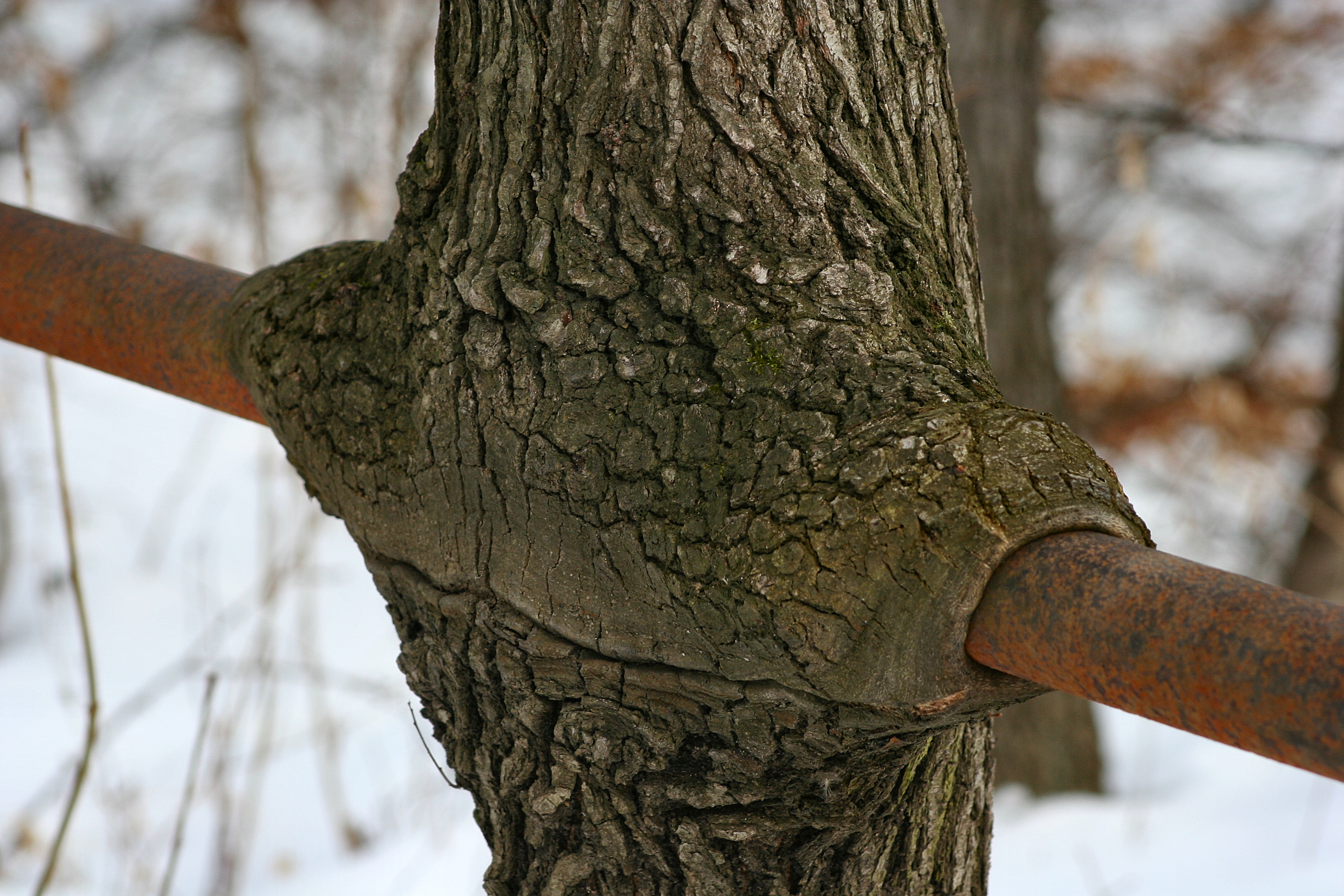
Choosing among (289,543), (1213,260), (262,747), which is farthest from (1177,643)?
(1213,260)

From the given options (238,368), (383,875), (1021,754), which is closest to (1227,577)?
(238,368)

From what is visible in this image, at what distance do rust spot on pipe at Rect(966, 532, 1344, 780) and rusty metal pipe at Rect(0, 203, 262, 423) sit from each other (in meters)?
0.70

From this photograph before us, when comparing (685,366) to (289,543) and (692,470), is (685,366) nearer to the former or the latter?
(692,470)

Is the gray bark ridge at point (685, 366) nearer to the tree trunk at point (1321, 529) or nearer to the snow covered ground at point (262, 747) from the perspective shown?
the snow covered ground at point (262, 747)

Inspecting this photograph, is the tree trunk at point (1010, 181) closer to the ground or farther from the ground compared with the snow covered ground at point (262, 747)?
farther from the ground

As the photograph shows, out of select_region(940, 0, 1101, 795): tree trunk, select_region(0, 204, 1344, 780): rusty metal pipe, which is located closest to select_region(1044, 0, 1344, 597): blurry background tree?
select_region(940, 0, 1101, 795): tree trunk

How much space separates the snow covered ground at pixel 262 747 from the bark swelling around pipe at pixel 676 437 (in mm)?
1094

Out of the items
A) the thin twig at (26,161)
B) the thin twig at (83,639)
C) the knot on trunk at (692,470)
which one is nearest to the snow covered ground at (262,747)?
the thin twig at (83,639)

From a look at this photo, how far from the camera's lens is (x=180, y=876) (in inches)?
103

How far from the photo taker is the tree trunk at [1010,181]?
2.77 metres

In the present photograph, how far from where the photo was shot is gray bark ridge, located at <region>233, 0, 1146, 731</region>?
0.67 meters

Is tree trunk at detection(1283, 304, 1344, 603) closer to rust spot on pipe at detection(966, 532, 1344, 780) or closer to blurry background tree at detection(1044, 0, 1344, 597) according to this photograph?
blurry background tree at detection(1044, 0, 1344, 597)

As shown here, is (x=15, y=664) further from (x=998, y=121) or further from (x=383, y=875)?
(x=998, y=121)

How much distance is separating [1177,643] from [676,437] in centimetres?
34
